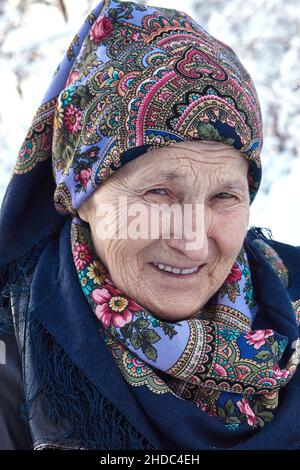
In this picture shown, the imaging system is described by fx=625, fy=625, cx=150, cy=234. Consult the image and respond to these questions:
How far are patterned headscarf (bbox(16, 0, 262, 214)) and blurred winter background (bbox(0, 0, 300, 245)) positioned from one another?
2.77 meters

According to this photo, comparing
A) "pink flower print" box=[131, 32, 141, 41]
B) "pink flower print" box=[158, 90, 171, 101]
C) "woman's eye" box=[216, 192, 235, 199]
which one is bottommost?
"woman's eye" box=[216, 192, 235, 199]

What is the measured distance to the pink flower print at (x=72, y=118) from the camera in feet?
6.34

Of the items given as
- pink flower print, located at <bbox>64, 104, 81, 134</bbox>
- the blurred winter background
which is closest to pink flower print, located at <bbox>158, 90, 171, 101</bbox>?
pink flower print, located at <bbox>64, 104, 81, 134</bbox>

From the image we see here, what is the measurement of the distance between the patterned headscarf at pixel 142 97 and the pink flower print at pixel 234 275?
15.2 inches

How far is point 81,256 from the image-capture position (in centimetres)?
199

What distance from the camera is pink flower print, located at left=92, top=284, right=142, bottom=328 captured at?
1.88 metres

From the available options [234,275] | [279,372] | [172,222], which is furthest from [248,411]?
[172,222]

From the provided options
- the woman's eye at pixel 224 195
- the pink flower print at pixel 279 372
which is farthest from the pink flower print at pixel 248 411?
the woman's eye at pixel 224 195

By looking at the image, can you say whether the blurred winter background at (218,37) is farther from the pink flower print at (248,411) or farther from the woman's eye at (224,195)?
the pink flower print at (248,411)

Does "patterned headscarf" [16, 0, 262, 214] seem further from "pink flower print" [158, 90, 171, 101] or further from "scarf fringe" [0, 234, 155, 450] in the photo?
"scarf fringe" [0, 234, 155, 450]

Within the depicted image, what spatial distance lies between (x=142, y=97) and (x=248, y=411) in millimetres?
991

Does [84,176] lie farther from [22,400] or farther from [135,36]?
[22,400]
